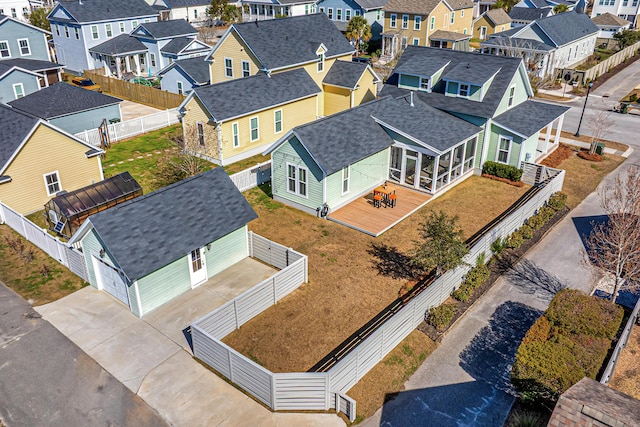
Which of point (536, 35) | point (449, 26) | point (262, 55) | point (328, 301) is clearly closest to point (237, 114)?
point (262, 55)

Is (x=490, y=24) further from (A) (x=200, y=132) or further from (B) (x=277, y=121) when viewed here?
(A) (x=200, y=132)

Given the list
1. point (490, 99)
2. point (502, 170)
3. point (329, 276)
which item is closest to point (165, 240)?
point (329, 276)

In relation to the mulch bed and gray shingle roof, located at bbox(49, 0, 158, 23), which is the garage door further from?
gray shingle roof, located at bbox(49, 0, 158, 23)

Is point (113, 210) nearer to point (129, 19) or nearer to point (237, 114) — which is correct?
point (237, 114)

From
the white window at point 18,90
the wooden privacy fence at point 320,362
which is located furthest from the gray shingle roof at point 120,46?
the wooden privacy fence at point 320,362

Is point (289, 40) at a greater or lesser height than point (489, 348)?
greater

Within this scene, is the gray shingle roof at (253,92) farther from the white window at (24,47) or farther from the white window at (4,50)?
the white window at (4,50)
